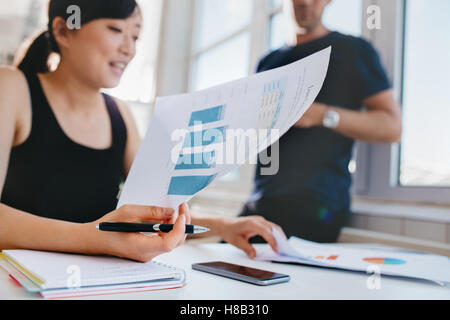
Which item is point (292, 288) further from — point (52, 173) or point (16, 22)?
point (16, 22)

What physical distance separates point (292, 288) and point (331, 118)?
2.52 feet

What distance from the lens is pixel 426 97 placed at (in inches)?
48.9

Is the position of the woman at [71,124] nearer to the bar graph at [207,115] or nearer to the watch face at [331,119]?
the bar graph at [207,115]

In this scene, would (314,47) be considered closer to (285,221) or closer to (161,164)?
(285,221)

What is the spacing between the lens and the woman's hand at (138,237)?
1.56 feet

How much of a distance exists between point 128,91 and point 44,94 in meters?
2.12

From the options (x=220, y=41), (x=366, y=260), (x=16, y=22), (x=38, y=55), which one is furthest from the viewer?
(x=16, y=22)

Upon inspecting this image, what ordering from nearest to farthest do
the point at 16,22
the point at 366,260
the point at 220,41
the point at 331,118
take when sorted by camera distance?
the point at 366,260, the point at 331,118, the point at 220,41, the point at 16,22

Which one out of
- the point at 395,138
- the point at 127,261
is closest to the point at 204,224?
the point at 127,261

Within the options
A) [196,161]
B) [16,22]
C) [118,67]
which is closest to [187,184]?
[196,161]

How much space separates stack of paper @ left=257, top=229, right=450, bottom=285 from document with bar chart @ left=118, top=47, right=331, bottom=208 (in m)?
0.28

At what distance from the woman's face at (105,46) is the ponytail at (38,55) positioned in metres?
0.11

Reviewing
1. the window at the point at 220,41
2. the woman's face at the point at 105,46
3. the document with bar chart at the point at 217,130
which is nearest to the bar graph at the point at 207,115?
the document with bar chart at the point at 217,130

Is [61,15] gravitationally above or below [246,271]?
above
